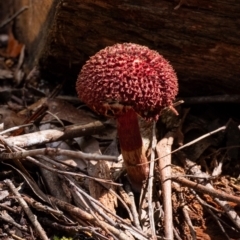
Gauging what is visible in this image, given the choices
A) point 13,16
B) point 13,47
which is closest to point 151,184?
point 13,47

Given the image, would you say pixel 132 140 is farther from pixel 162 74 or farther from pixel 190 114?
pixel 190 114

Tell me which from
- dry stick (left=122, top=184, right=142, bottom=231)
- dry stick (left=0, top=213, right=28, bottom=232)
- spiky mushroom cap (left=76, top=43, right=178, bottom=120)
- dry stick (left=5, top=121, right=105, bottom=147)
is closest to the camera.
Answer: spiky mushroom cap (left=76, top=43, right=178, bottom=120)

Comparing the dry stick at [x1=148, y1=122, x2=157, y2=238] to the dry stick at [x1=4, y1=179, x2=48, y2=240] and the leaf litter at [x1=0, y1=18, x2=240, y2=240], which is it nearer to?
the leaf litter at [x1=0, y1=18, x2=240, y2=240]

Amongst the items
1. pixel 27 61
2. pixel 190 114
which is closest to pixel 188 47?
pixel 190 114

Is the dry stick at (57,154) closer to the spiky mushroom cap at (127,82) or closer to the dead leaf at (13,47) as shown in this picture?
the spiky mushroom cap at (127,82)

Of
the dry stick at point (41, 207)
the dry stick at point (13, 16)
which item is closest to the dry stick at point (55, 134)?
the dry stick at point (41, 207)

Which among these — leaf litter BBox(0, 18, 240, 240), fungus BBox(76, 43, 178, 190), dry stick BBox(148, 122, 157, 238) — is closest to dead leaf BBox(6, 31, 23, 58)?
leaf litter BBox(0, 18, 240, 240)
